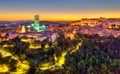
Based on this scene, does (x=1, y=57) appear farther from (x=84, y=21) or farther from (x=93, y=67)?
(x=84, y=21)

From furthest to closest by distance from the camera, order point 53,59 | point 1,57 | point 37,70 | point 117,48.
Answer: point 117,48 → point 53,59 → point 1,57 → point 37,70

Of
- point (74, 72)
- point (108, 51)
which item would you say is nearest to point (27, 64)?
point (74, 72)

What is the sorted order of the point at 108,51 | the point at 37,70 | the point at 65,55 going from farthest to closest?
1. the point at 108,51
2. the point at 65,55
3. the point at 37,70

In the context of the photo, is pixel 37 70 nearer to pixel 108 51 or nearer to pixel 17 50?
pixel 17 50

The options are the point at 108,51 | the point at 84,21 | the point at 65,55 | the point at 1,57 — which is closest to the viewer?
the point at 1,57

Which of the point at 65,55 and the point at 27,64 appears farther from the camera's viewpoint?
the point at 65,55

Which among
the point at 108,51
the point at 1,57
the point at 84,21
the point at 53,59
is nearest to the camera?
the point at 1,57

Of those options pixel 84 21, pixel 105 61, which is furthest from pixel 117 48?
pixel 84 21

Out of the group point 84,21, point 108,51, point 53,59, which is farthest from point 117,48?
point 84,21

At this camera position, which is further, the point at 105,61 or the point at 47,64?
the point at 105,61
